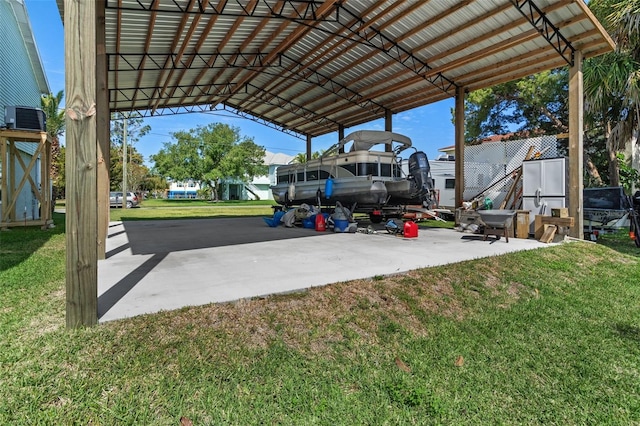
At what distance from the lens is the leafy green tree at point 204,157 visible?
1432 inches

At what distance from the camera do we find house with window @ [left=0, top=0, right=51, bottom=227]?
853 centimetres

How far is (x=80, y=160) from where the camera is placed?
262 centimetres

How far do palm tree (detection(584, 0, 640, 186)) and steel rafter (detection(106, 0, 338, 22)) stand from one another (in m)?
7.77

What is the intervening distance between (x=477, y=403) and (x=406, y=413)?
1.76 ft

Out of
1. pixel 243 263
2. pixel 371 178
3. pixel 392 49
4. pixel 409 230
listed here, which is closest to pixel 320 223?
pixel 371 178

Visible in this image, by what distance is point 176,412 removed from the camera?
77.9 inches

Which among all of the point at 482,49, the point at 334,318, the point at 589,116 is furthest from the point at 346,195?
the point at 589,116

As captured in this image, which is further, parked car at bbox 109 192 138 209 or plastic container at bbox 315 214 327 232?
parked car at bbox 109 192 138 209

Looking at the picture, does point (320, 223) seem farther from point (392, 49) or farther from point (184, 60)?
point (184, 60)

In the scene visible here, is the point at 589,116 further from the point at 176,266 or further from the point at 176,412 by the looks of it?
the point at 176,412

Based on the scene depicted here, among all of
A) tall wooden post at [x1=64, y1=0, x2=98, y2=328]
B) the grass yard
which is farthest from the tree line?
tall wooden post at [x1=64, y1=0, x2=98, y2=328]

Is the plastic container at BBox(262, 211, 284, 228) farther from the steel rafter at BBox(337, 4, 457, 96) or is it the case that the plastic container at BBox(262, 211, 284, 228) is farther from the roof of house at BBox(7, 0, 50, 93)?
the roof of house at BBox(7, 0, 50, 93)

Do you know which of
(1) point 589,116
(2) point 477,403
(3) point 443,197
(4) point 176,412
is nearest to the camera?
(4) point 176,412

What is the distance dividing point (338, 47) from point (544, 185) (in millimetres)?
7047
